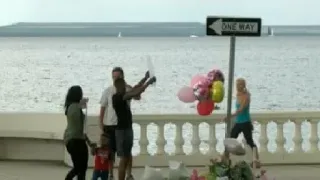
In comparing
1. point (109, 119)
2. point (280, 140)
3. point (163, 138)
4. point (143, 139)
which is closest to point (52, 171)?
point (143, 139)

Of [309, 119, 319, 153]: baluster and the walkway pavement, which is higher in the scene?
[309, 119, 319, 153]: baluster

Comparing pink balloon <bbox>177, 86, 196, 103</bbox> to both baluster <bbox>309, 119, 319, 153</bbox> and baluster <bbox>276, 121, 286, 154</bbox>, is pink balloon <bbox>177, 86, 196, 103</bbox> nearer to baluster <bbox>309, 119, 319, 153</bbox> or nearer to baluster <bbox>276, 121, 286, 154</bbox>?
baluster <bbox>276, 121, 286, 154</bbox>

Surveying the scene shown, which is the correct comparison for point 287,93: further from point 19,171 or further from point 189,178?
point 189,178

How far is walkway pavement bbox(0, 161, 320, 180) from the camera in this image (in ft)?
44.7

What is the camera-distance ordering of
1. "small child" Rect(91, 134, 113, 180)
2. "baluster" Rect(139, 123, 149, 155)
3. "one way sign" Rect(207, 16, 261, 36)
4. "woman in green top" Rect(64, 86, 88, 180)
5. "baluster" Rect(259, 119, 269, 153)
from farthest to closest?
"baluster" Rect(259, 119, 269, 153), "baluster" Rect(139, 123, 149, 155), "small child" Rect(91, 134, 113, 180), "woman in green top" Rect(64, 86, 88, 180), "one way sign" Rect(207, 16, 261, 36)

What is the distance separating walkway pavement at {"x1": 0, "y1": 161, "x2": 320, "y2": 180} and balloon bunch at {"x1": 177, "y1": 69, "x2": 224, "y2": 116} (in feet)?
10.6

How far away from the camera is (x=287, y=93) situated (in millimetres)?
60438

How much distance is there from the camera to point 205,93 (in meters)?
10.4

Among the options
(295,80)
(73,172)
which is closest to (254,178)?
(73,172)

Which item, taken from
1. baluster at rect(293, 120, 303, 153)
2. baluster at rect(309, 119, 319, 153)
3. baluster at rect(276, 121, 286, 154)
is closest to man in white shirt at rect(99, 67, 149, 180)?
baluster at rect(276, 121, 286, 154)

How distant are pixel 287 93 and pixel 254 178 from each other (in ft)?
171

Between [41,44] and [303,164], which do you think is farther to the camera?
[41,44]

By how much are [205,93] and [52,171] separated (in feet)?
15.3

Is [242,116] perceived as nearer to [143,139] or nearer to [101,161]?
[143,139]
